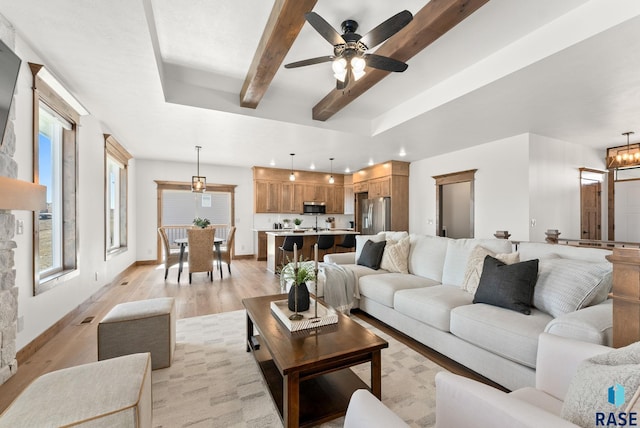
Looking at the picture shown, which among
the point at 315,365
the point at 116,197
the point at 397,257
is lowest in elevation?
the point at 315,365

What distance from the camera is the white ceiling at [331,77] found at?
2113mm

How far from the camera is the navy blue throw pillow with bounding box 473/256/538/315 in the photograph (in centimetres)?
197

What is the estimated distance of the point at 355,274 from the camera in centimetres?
338

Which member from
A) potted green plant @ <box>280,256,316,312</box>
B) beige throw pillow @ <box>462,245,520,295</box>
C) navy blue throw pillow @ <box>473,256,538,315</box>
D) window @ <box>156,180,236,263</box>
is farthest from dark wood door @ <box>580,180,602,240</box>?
window @ <box>156,180,236,263</box>

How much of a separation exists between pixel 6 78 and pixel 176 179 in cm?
558

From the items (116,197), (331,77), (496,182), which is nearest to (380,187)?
(496,182)

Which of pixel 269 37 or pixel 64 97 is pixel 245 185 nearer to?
pixel 64 97

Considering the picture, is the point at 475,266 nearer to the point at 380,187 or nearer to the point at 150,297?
the point at 150,297

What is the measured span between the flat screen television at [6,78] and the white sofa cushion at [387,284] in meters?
3.26

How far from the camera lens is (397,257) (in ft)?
11.5

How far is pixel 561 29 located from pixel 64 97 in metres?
4.99

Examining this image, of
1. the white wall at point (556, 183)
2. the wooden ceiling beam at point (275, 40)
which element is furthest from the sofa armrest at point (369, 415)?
the white wall at point (556, 183)

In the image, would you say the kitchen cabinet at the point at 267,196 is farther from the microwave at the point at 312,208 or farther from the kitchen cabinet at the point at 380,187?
the kitchen cabinet at the point at 380,187

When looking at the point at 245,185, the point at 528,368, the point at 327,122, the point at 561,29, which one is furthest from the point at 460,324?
the point at 245,185
